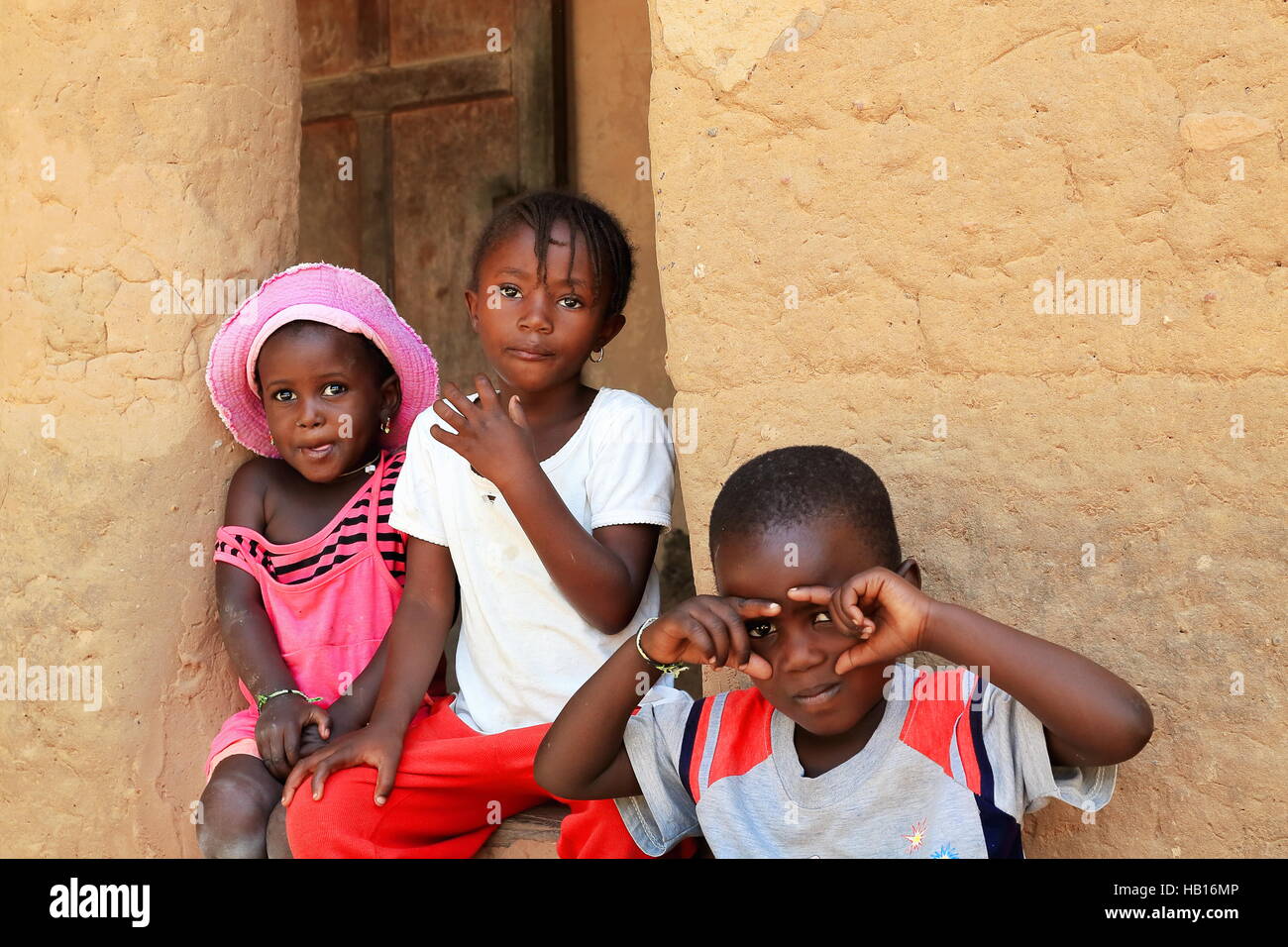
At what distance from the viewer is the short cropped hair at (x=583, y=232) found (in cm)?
252

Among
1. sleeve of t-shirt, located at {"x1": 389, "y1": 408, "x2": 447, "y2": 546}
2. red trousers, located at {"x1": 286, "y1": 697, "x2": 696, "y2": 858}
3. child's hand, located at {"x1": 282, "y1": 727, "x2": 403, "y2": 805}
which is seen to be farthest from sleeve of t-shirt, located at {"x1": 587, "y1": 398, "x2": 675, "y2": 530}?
child's hand, located at {"x1": 282, "y1": 727, "x2": 403, "y2": 805}

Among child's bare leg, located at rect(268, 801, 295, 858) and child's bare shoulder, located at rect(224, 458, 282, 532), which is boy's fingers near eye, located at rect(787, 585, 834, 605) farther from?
child's bare shoulder, located at rect(224, 458, 282, 532)

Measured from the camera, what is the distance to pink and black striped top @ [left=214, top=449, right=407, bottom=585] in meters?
2.75

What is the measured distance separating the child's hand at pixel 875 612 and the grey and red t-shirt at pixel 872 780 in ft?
0.57

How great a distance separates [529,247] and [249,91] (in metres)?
0.81

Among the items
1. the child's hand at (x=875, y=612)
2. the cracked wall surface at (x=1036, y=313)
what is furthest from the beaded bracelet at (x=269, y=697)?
the child's hand at (x=875, y=612)

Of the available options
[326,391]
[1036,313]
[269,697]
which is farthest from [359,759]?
[1036,313]

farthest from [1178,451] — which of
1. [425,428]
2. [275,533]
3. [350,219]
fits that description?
[350,219]

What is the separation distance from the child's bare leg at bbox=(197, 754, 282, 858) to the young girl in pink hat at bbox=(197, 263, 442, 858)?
5.8 inches

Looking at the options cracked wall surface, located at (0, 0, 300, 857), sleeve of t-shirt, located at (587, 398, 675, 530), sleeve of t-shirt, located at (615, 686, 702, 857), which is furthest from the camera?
cracked wall surface, located at (0, 0, 300, 857)

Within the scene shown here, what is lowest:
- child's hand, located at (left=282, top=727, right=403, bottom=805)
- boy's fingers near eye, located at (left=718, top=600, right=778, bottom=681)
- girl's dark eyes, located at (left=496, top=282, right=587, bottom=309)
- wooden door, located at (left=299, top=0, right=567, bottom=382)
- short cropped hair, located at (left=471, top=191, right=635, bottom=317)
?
child's hand, located at (left=282, top=727, right=403, bottom=805)

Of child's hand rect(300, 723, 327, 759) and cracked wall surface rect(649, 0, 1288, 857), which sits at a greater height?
cracked wall surface rect(649, 0, 1288, 857)

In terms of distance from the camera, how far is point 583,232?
2.53 m

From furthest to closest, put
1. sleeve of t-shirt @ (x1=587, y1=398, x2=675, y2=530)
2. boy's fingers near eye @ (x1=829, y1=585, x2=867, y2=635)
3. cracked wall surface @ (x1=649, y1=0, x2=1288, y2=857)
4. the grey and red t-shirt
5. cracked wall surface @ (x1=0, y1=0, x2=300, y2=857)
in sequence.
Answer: cracked wall surface @ (x1=0, y1=0, x2=300, y2=857), sleeve of t-shirt @ (x1=587, y1=398, x2=675, y2=530), cracked wall surface @ (x1=649, y1=0, x2=1288, y2=857), the grey and red t-shirt, boy's fingers near eye @ (x1=829, y1=585, x2=867, y2=635)
